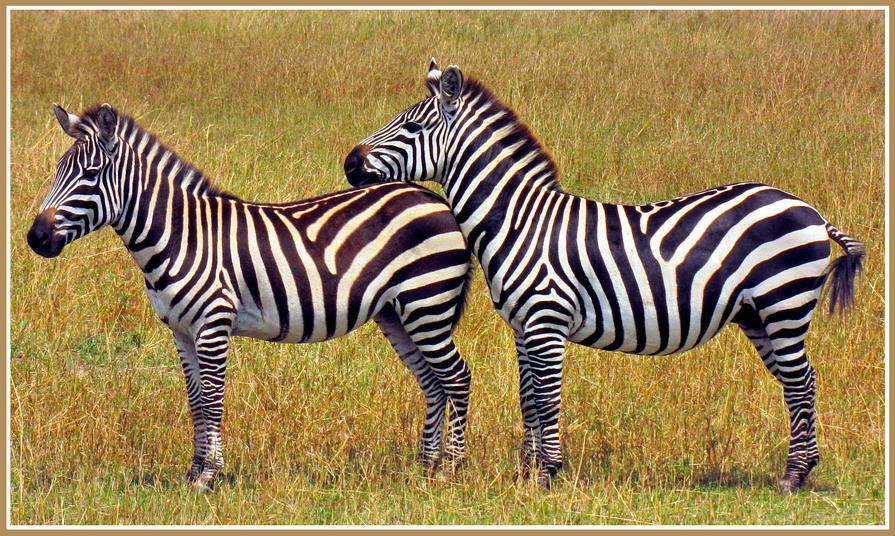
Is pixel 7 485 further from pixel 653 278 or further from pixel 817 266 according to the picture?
pixel 817 266

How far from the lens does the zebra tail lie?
6.54m

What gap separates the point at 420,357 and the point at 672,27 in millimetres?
11930

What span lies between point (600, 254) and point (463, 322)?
331 cm

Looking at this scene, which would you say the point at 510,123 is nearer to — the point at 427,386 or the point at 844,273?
the point at 427,386

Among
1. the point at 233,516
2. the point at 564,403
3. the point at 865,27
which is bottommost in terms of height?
the point at 233,516

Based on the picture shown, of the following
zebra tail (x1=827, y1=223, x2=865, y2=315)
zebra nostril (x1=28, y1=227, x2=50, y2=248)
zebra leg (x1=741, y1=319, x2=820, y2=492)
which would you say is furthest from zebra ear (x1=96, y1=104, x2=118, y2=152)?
zebra tail (x1=827, y1=223, x2=865, y2=315)

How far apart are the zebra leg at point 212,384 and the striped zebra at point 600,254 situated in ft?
4.17

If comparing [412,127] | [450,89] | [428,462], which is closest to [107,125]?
[412,127]

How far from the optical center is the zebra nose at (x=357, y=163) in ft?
21.6

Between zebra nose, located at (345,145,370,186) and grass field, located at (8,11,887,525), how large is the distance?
1.93m

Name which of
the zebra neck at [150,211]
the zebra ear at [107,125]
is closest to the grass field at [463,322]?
the zebra neck at [150,211]

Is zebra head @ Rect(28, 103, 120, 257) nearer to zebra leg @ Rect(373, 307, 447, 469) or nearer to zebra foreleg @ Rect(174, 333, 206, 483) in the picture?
zebra foreleg @ Rect(174, 333, 206, 483)

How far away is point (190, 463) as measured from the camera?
7.32 metres

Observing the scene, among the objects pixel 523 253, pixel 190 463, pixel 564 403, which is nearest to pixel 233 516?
pixel 190 463
